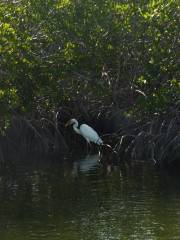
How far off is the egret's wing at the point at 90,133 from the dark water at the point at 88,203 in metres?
2.01

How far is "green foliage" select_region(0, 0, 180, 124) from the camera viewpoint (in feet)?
59.1

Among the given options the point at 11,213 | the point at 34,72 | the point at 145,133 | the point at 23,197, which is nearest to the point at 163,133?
the point at 145,133

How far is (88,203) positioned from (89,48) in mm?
5701

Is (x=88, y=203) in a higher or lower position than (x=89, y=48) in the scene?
lower

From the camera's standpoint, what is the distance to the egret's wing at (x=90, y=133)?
22.1 m

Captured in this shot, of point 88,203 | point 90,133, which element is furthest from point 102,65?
point 88,203

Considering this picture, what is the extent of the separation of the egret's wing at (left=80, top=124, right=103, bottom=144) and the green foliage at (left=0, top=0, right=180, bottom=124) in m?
2.15

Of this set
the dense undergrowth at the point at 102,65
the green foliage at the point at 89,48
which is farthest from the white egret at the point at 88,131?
the green foliage at the point at 89,48

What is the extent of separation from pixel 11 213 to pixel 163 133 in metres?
6.40

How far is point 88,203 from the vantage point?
1470 centimetres

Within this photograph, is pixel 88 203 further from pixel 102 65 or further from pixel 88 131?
pixel 88 131

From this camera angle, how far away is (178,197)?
49.3 feet

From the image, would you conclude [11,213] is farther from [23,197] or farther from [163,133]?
[163,133]

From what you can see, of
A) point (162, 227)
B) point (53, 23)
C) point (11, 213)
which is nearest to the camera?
point (162, 227)
